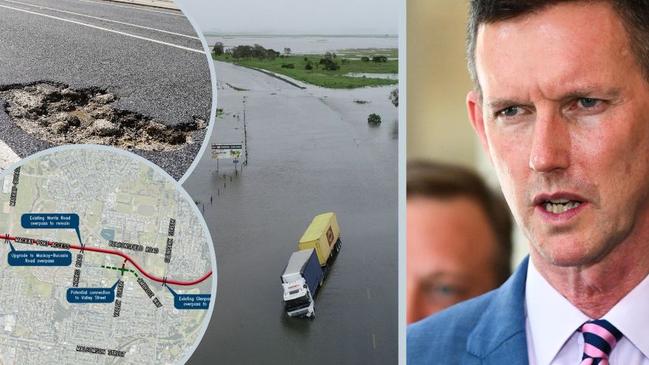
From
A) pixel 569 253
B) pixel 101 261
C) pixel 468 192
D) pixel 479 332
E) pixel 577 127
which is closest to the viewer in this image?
pixel 577 127

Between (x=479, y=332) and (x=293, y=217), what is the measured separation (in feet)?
2.94

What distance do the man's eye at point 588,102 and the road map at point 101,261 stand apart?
5.13 ft

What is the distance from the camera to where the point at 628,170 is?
245cm

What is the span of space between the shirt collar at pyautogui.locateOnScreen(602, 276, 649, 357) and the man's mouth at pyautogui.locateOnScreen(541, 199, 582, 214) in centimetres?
38

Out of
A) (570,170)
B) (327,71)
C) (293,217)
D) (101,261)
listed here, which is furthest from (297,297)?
(570,170)

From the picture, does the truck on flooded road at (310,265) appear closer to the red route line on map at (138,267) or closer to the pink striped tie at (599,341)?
the red route line on map at (138,267)

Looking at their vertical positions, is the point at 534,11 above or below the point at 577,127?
above

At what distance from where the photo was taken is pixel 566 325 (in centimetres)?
256

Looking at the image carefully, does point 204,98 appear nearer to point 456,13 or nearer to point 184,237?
A: point 184,237

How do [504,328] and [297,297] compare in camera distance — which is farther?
[297,297]

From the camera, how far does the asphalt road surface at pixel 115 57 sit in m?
3.09

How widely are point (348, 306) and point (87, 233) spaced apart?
1.15 meters

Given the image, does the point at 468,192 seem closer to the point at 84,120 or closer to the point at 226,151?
the point at 226,151

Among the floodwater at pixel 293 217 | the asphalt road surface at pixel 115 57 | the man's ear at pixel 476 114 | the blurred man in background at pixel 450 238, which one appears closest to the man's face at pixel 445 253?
the blurred man in background at pixel 450 238
